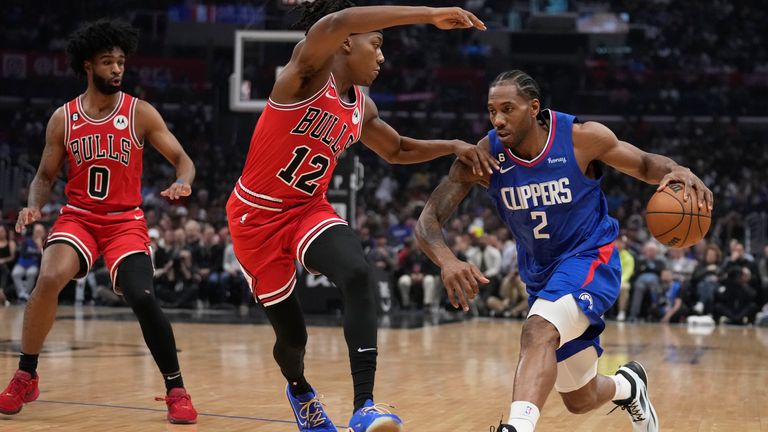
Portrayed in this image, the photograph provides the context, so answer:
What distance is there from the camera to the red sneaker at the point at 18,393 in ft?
19.2

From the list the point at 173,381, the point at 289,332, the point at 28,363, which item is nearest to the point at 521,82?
the point at 289,332

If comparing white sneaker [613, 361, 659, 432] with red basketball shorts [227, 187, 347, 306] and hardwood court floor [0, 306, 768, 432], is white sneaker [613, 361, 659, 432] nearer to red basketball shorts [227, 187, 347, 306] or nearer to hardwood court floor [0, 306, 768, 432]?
hardwood court floor [0, 306, 768, 432]

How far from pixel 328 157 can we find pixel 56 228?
1.96 metres

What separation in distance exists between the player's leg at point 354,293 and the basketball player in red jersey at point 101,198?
4.26ft

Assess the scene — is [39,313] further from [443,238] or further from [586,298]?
[586,298]

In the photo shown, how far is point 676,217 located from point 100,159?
323 cm

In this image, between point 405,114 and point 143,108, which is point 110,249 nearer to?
point 143,108

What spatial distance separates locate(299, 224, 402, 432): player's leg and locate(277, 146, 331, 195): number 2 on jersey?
0.80ft

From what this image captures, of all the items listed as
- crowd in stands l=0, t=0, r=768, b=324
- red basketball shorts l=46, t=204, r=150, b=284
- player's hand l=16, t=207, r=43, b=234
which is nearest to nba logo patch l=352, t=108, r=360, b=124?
red basketball shorts l=46, t=204, r=150, b=284

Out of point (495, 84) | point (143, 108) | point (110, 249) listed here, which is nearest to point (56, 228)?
point (110, 249)

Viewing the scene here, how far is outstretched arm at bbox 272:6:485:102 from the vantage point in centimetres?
427

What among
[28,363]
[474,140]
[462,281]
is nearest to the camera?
[462,281]

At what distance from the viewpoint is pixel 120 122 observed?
615 centimetres

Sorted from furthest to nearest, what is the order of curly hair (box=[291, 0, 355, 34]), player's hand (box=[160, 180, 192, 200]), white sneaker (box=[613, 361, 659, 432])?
player's hand (box=[160, 180, 192, 200]) → white sneaker (box=[613, 361, 659, 432]) → curly hair (box=[291, 0, 355, 34])
